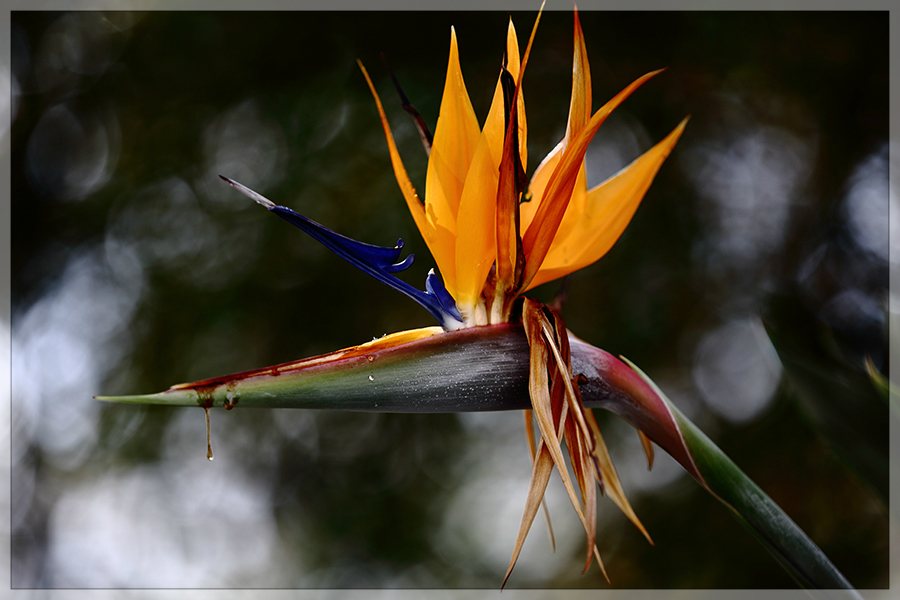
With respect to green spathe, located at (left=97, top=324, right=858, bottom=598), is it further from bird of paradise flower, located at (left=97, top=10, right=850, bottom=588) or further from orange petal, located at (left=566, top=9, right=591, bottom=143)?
orange petal, located at (left=566, top=9, right=591, bottom=143)


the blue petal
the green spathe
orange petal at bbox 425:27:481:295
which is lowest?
the green spathe

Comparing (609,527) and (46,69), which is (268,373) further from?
(46,69)

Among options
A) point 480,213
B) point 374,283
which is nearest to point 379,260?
point 480,213

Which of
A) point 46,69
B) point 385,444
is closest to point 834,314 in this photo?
point 385,444

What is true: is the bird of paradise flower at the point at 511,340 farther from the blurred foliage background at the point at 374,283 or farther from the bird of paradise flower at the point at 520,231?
the blurred foliage background at the point at 374,283

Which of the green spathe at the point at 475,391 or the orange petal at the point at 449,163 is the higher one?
the orange petal at the point at 449,163

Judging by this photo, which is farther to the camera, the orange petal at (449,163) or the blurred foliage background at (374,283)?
the blurred foliage background at (374,283)

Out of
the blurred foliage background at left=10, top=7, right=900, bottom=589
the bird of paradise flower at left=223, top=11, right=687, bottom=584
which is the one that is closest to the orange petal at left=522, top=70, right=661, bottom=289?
the bird of paradise flower at left=223, top=11, right=687, bottom=584

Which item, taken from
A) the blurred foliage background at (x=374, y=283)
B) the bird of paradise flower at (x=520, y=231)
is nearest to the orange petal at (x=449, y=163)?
the bird of paradise flower at (x=520, y=231)
